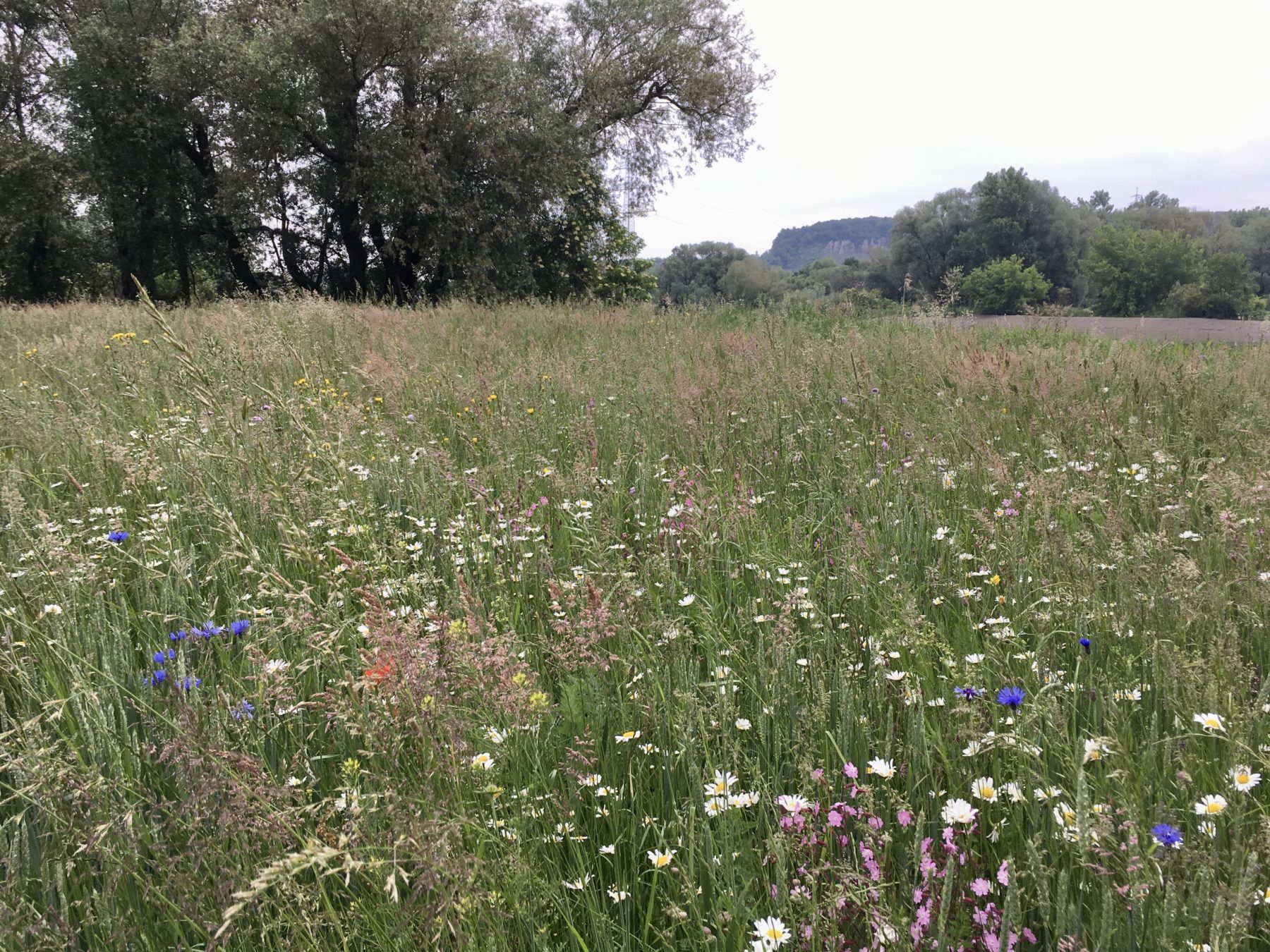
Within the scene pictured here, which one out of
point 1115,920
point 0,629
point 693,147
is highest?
point 693,147

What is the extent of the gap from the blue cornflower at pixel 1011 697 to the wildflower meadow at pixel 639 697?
11 mm

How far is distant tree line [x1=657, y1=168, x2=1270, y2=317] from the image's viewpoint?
260 ft

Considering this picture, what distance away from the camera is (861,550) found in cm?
249

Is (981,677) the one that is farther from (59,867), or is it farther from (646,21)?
(646,21)

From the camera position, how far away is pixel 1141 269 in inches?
3324

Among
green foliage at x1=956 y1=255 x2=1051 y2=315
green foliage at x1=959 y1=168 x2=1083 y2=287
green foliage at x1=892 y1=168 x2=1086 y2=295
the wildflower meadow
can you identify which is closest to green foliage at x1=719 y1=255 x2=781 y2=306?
green foliage at x1=892 y1=168 x2=1086 y2=295

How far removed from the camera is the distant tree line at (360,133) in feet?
62.6

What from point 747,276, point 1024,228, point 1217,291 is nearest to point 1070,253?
point 1024,228

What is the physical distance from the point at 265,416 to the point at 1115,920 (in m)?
4.13

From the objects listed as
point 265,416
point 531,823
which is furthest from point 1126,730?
point 265,416

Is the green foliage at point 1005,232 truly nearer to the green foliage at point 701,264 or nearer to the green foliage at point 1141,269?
the green foliage at point 1141,269

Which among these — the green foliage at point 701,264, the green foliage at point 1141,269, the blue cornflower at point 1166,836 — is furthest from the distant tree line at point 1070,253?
the blue cornflower at point 1166,836

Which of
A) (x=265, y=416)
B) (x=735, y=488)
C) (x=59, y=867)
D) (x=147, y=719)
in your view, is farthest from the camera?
(x=265, y=416)

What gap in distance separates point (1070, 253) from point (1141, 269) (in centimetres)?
1105
